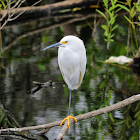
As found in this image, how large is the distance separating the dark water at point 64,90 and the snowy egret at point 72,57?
0.57m

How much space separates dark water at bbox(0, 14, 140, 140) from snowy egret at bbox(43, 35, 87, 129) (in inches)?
22.4

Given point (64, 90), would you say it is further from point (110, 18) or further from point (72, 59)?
point (72, 59)

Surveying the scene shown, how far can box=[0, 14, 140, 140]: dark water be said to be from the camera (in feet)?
10.7

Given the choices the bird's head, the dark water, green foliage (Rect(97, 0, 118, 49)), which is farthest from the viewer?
green foliage (Rect(97, 0, 118, 49))

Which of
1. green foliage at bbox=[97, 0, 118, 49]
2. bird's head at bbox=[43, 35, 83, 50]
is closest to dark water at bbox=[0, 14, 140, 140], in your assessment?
green foliage at bbox=[97, 0, 118, 49]

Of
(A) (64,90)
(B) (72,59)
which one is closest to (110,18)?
(A) (64,90)

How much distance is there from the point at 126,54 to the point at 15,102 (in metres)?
2.35

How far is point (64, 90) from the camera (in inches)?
166

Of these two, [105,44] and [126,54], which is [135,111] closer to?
[126,54]

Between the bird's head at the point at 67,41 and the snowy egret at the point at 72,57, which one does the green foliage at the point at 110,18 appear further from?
the bird's head at the point at 67,41

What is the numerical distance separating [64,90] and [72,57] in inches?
63.9

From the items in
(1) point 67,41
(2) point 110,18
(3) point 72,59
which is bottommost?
(3) point 72,59

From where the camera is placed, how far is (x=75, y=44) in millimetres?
2561

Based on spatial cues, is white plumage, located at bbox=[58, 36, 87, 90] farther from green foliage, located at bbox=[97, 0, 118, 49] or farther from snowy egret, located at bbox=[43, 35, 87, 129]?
green foliage, located at bbox=[97, 0, 118, 49]
